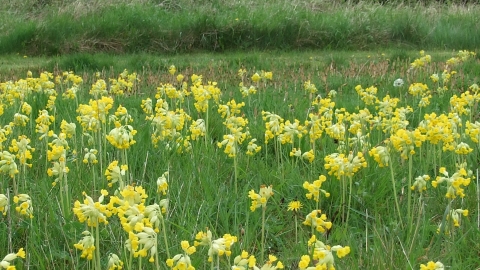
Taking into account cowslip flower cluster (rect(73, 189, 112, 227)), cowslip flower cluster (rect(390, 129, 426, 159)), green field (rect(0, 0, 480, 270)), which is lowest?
green field (rect(0, 0, 480, 270))

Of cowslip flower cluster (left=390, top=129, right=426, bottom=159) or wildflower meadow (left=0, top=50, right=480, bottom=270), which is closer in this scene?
wildflower meadow (left=0, top=50, right=480, bottom=270)

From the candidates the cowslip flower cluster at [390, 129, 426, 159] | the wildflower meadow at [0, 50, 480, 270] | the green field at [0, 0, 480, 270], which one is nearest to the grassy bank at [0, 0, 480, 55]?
the green field at [0, 0, 480, 270]

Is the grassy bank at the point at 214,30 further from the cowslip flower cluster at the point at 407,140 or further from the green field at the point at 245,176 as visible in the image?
the cowslip flower cluster at the point at 407,140

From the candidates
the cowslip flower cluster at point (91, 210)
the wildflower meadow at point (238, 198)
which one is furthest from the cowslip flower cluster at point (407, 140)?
the cowslip flower cluster at point (91, 210)

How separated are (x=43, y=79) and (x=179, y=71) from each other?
365 cm

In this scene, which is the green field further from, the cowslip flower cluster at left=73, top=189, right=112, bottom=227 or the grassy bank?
the grassy bank

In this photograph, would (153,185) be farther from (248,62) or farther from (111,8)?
(111,8)

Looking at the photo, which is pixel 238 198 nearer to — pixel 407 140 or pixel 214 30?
pixel 407 140

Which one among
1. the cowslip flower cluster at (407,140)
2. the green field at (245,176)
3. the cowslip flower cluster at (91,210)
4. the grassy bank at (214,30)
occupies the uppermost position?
the cowslip flower cluster at (91,210)

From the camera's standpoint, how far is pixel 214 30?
11.4 m

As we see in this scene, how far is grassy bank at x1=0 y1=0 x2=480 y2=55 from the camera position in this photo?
11211 mm

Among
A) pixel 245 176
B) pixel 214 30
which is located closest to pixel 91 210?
pixel 245 176

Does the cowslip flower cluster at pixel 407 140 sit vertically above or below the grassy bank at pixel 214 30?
above

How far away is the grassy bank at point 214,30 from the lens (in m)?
11.2
